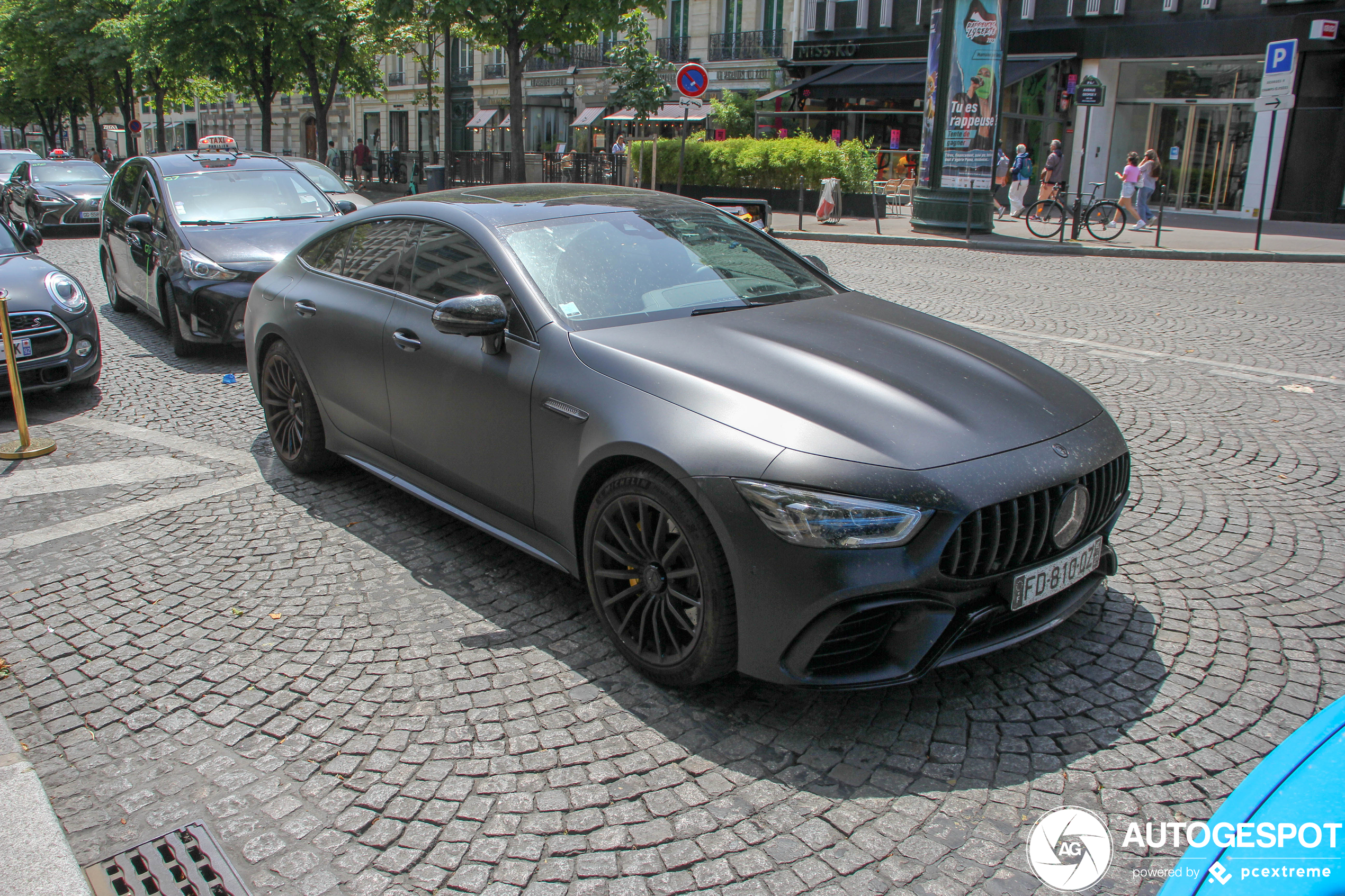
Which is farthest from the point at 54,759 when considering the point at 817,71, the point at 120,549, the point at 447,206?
the point at 817,71

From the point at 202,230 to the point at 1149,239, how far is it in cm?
1624

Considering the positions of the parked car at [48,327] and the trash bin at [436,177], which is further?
the trash bin at [436,177]

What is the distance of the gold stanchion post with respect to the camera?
5641mm

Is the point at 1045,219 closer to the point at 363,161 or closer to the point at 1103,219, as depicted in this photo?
the point at 1103,219

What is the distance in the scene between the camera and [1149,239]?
722 inches

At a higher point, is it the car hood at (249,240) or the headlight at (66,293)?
the car hood at (249,240)

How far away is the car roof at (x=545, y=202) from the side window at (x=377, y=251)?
132 mm

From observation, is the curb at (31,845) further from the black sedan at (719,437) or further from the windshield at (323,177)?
the windshield at (323,177)

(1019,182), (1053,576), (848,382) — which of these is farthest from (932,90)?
(1053,576)

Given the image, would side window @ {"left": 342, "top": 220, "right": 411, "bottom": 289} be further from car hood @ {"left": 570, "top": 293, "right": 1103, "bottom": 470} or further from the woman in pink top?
the woman in pink top

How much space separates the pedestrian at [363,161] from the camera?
3788 centimetres

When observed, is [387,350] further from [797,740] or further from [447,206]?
[797,740]

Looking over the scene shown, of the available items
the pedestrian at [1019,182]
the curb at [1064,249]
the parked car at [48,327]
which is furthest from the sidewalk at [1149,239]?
the parked car at [48,327]

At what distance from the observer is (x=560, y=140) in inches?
1893
